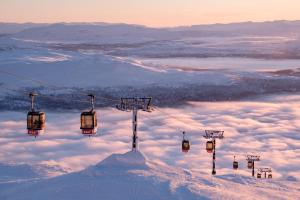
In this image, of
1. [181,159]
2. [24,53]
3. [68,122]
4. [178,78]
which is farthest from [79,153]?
[24,53]

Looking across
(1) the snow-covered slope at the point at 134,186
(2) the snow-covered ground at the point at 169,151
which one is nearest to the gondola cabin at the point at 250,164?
(2) the snow-covered ground at the point at 169,151

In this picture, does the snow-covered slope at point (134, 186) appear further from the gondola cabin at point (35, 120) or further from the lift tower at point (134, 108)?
the gondola cabin at point (35, 120)

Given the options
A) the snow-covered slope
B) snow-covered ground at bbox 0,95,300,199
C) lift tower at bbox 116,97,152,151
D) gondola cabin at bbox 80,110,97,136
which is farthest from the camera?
lift tower at bbox 116,97,152,151

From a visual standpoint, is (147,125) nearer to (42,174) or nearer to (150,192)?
(42,174)

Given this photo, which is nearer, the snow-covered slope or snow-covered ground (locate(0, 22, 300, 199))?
the snow-covered slope

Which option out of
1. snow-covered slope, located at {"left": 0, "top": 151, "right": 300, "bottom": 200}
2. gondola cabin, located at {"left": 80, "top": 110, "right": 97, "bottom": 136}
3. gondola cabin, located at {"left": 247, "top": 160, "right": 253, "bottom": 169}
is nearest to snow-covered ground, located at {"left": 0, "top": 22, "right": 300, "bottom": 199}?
snow-covered slope, located at {"left": 0, "top": 151, "right": 300, "bottom": 200}

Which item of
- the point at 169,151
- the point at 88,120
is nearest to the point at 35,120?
the point at 88,120

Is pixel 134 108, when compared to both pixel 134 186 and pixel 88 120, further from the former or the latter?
pixel 134 186

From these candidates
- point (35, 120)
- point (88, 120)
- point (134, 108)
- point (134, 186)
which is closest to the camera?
point (134, 186)

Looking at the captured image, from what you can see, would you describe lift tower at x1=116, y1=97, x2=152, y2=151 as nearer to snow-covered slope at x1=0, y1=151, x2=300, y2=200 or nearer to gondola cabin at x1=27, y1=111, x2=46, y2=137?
snow-covered slope at x1=0, y1=151, x2=300, y2=200
